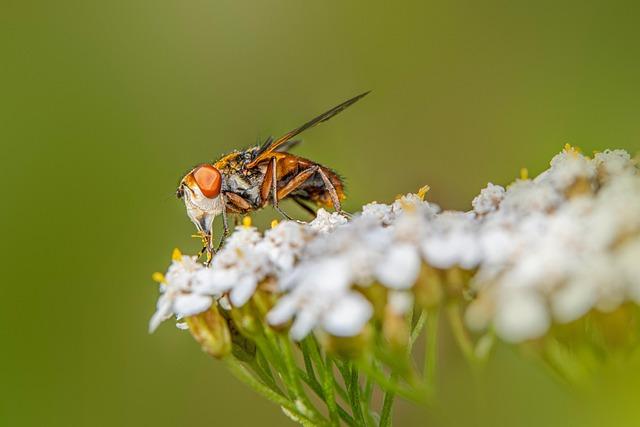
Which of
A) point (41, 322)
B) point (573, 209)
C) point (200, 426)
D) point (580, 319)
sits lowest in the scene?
point (580, 319)

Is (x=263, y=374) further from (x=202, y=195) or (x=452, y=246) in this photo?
(x=202, y=195)

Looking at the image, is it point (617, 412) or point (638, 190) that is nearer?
point (617, 412)

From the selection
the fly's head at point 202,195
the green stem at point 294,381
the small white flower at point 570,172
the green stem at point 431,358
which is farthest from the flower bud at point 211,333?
the fly's head at point 202,195

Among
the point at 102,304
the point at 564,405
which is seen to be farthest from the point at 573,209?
the point at 102,304

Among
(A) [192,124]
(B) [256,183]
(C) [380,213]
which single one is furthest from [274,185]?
(A) [192,124]

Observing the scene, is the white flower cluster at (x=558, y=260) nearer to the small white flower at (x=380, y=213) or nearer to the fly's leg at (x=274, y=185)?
the small white flower at (x=380, y=213)

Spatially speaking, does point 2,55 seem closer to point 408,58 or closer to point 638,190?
point 408,58

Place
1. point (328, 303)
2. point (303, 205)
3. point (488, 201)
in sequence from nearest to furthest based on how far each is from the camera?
point (328, 303) → point (488, 201) → point (303, 205)
